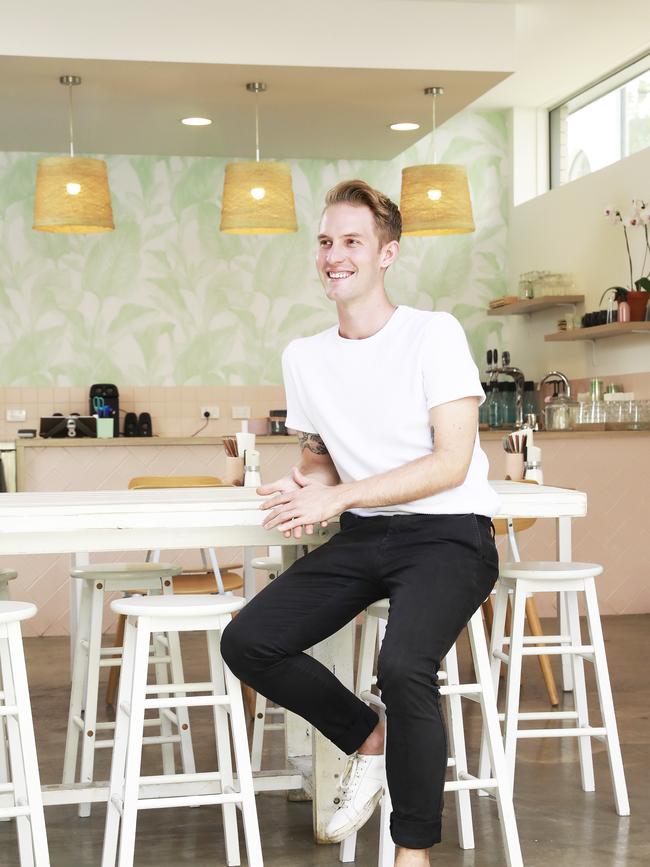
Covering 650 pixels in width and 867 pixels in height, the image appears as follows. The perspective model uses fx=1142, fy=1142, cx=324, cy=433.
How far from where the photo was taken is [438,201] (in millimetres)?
5609

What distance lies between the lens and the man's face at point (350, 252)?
251 centimetres

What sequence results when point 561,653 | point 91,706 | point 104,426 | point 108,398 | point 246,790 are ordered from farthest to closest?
point 108,398 → point 104,426 → point 91,706 → point 561,653 → point 246,790

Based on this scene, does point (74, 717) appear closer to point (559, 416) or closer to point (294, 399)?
point (294, 399)

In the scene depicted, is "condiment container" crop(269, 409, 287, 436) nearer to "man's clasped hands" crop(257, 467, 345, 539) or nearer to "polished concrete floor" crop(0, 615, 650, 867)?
"polished concrete floor" crop(0, 615, 650, 867)

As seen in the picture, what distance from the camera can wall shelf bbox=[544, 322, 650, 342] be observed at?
6.12 metres

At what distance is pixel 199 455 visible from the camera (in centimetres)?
558

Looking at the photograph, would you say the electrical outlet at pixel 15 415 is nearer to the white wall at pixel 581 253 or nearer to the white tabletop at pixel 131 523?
the white wall at pixel 581 253

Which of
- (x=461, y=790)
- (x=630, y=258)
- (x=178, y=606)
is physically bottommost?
(x=461, y=790)

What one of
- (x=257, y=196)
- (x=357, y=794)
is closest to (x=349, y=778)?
(x=357, y=794)

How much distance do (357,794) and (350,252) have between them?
1.15m

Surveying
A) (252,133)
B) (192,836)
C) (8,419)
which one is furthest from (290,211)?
(192,836)

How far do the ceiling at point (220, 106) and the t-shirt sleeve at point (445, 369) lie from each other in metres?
3.64

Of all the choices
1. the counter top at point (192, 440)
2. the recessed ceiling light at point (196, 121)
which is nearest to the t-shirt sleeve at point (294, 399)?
the counter top at point (192, 440)

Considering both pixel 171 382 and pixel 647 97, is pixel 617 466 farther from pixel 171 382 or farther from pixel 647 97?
pixel 171 382
